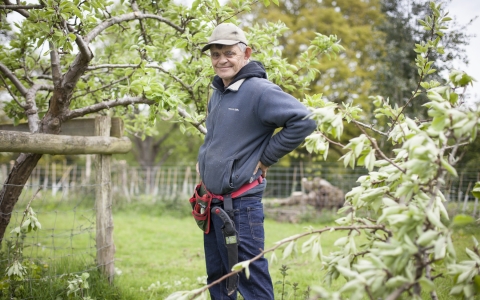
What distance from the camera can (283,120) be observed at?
2.52 meters

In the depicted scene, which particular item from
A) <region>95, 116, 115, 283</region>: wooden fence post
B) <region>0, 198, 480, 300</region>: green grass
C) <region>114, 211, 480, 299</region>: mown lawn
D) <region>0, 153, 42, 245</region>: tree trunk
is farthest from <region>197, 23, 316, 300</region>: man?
<region>0, 153, 42, 245</region>: tree trunk

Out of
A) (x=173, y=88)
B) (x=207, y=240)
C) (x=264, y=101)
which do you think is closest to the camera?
(x=264, y=101)

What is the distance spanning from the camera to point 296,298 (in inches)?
149

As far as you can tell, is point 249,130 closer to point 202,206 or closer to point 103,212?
point 202,206

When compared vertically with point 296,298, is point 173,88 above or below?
above

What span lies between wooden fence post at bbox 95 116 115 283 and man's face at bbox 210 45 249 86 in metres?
1.63

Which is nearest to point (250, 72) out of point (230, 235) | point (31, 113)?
point (230, 235)

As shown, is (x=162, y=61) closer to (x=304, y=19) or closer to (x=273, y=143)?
(x=273, y=143)

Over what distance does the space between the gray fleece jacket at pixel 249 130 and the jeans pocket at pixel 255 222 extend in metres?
0.20

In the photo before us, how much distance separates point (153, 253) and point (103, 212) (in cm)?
308

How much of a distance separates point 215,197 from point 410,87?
10.1 metres

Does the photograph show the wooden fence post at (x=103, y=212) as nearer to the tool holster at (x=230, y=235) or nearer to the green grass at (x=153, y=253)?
the green grass at (x=153, y=253)

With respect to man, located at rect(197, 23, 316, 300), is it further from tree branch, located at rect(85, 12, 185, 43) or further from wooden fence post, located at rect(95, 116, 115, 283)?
wooden fence post, located at rect(95, 116, 115, 283)

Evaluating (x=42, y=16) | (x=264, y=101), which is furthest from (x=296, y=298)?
(x=42, y=16)
